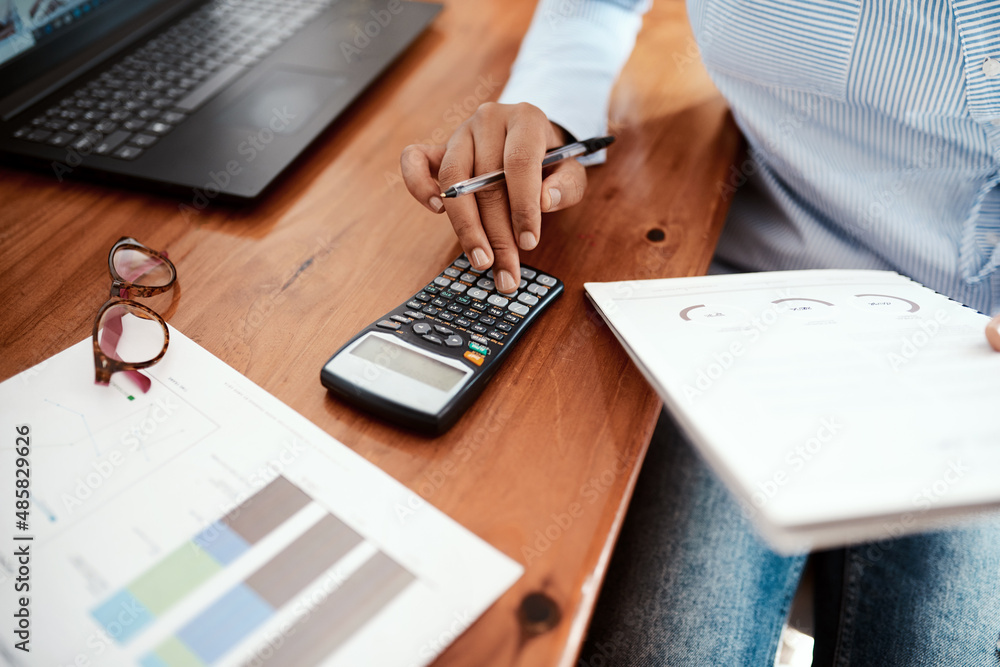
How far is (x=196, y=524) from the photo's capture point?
286 mm

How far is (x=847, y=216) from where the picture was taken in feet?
1.77

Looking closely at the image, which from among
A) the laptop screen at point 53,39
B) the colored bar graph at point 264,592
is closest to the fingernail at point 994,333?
the colored bar graph at point 264,592

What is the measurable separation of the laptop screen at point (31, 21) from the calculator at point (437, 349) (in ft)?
1.49

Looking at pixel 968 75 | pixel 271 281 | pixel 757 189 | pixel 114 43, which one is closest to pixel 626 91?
pixel 757 189

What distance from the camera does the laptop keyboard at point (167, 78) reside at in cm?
51

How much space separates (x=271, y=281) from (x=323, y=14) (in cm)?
42

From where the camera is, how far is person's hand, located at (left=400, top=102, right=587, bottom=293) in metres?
0.40

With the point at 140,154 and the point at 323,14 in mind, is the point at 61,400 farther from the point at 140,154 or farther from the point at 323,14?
the point at 323,14

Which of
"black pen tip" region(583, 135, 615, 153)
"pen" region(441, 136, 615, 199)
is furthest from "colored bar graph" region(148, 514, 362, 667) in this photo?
"black pen tip" region(583, 135, 615, 153)

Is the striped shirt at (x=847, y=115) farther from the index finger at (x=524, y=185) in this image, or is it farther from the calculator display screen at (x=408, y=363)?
the calculator display screen at (x=408, y=363)

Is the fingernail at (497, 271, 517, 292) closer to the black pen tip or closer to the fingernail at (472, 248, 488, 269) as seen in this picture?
the fingernail at (472, 248, 488, 269)

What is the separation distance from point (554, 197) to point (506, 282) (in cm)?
8

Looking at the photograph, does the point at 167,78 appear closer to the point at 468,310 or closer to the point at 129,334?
the point at 129,334

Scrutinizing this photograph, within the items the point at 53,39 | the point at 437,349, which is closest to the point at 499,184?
the point at 437,349
